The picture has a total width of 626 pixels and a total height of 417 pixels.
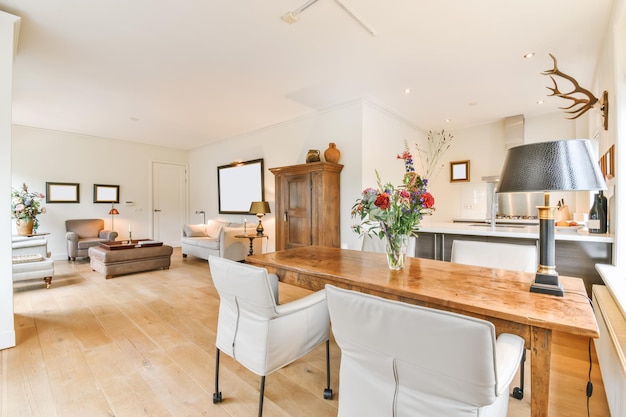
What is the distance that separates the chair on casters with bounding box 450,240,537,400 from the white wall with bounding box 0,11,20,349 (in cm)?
347

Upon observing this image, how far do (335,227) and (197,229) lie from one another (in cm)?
345

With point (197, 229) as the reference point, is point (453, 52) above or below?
above

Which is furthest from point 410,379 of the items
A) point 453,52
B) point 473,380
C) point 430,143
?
point 430,143

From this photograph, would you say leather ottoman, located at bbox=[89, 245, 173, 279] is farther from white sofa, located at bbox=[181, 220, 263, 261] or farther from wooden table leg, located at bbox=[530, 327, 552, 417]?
wooden table leg, located at bbox=[530, 327, 552, 417]

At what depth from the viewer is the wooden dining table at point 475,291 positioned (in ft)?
3.33

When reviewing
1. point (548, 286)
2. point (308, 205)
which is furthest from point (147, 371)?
point (308, 205)

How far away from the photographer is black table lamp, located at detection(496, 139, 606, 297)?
113cm

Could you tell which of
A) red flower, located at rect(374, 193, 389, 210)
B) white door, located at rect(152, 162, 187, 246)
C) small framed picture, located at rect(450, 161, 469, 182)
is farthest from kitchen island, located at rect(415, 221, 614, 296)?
white door, located at rect(152, 162, 187, 246)

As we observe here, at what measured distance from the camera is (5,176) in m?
2.24

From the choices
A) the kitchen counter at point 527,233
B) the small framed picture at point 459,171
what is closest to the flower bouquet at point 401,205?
the kitchen counter at point 527,233

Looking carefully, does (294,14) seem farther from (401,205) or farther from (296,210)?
(296,210)

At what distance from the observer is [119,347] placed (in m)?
2.29

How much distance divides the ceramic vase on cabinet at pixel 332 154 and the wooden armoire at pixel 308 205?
0.10 m

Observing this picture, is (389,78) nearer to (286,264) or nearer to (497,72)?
(497,72)
